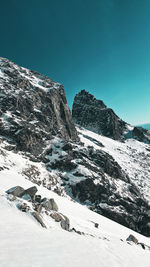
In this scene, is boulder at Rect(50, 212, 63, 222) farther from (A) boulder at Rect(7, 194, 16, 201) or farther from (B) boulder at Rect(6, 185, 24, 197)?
(B) boulder at Rect(6, 185, 24, 197)

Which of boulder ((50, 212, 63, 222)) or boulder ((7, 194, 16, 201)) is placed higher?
boulder ((7, 194, 16, 201))

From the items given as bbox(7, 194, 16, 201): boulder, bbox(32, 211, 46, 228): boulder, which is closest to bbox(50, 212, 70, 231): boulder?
bbox(32, 211, 46, 228): boulder

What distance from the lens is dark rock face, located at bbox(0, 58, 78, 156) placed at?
45469mm

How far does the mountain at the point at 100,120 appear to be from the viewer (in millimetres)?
148250

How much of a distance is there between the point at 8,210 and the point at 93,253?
6.18 metres

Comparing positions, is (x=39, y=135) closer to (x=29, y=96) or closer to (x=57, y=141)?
(x=57, y=141)

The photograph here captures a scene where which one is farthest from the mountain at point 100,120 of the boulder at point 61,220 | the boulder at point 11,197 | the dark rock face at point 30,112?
the boulder at point 11,197

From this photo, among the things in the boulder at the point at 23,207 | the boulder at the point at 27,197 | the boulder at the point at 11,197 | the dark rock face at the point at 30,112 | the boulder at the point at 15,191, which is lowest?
the boulder at the point at 23,207

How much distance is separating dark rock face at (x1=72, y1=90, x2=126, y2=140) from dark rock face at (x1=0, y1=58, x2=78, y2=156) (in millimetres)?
63121

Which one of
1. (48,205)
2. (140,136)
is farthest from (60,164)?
(140,136)

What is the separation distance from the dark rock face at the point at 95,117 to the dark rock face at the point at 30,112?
63121 mm

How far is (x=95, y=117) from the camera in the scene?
160 m

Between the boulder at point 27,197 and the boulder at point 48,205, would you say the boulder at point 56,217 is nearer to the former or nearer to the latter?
the boulder at point 48,205

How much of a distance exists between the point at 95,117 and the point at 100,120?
6483 millimetres
